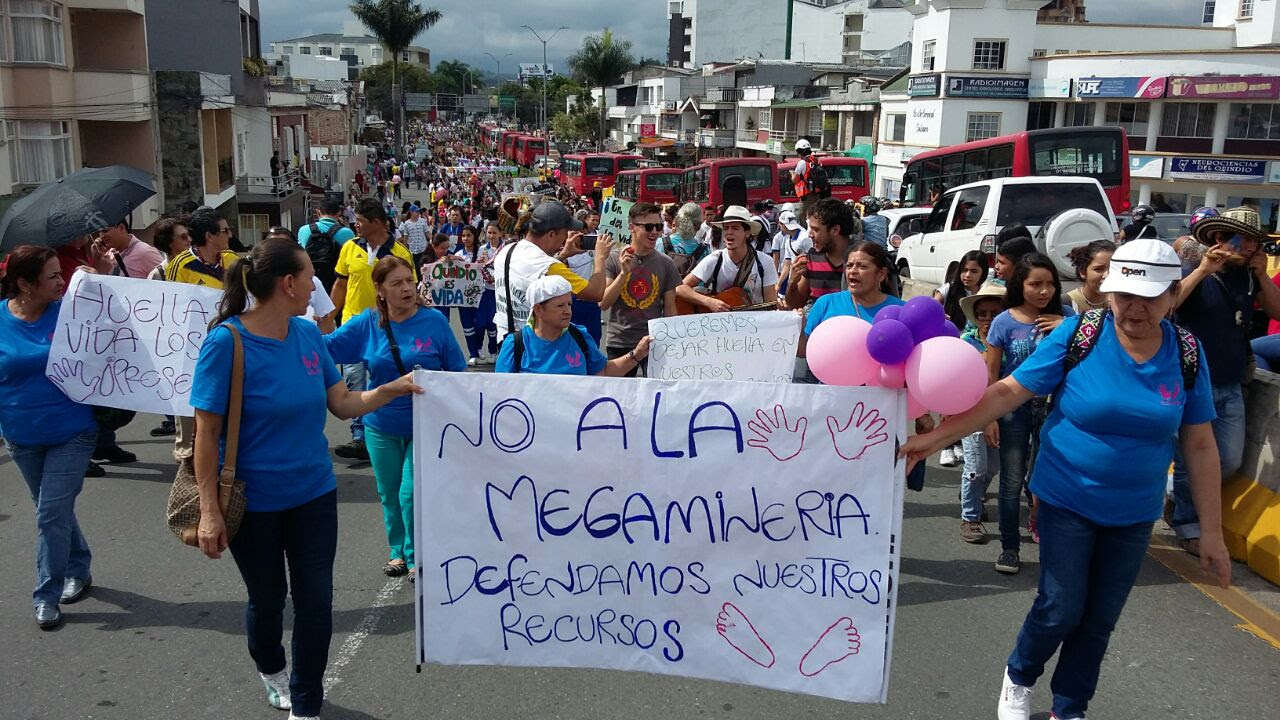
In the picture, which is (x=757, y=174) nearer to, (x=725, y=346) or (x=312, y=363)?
(x=725, y=346)

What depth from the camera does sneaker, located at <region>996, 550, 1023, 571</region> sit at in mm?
5430

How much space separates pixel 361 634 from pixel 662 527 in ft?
6.33

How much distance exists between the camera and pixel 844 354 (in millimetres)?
3729

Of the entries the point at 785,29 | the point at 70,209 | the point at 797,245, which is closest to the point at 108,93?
the point at 797,245

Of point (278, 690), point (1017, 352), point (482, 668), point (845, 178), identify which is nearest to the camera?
point (278, 690)

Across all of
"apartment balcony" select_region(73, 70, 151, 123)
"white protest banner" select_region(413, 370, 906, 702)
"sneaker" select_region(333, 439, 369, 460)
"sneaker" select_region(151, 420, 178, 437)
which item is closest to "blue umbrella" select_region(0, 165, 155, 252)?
"sneaker" select_region(333, 439, 369, 460)

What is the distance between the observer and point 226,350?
343cm

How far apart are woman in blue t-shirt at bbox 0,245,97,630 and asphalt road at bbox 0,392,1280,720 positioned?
34cm

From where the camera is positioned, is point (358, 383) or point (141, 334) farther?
point (358, 383)

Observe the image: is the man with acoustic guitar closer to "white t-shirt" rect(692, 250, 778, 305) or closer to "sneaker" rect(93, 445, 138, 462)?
"white t-shirt" rect(692, 250, 778, 305)

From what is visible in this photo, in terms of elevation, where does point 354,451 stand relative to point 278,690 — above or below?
below

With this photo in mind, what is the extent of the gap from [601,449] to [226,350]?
133 centimetres

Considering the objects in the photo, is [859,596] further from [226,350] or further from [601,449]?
[226,350]

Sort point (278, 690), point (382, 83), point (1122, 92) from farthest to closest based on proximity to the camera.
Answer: point (382, 83) → point (1122, 92) → point (278, 690)
